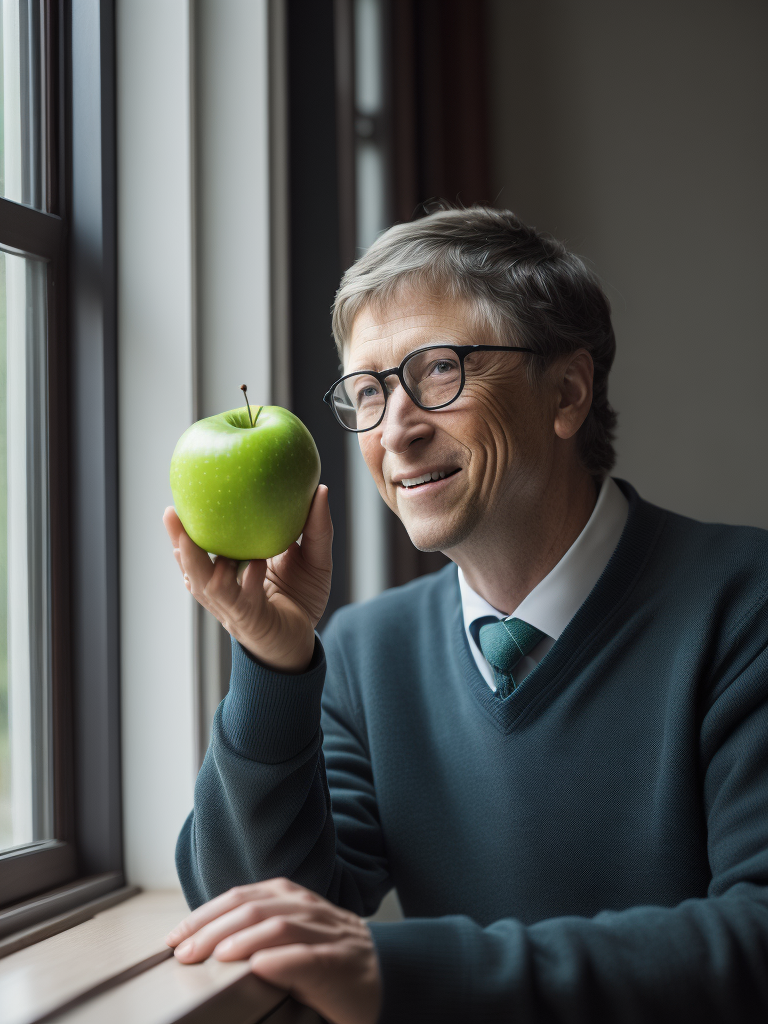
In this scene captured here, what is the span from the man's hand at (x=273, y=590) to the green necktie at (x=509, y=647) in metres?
0.30

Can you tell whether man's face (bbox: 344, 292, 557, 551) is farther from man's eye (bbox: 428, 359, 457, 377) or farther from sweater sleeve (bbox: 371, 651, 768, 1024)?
sweater sleeve (bbox: 371, 651, 768, 1024)

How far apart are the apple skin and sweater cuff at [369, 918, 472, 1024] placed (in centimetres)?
43

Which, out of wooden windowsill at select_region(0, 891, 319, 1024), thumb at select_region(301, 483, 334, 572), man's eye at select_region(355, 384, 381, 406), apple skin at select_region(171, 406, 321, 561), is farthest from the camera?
man's eye at select_region(355, 384, 381, 406)

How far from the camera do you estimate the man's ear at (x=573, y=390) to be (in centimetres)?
141

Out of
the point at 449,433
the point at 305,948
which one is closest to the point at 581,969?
the point at 305,948

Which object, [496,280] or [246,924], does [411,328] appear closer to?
[496,280]

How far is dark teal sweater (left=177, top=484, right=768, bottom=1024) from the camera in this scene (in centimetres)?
85

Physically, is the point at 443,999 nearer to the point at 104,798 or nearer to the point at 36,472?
the point at 104,798

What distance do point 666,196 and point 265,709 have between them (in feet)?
7.44

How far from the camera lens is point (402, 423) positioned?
4.19 ft

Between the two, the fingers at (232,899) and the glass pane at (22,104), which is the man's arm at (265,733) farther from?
the glass pane at (22,104)

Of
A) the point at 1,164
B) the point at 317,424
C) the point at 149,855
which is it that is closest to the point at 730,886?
the point at 149,855

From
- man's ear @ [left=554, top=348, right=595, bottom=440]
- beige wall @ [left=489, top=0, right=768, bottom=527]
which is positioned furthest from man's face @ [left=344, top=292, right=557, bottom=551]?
beige wall @ [left=489, top=0, right=768, bottom=527]

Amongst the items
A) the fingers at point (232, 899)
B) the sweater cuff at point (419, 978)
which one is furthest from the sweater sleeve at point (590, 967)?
the fingers at point (232, 899)
